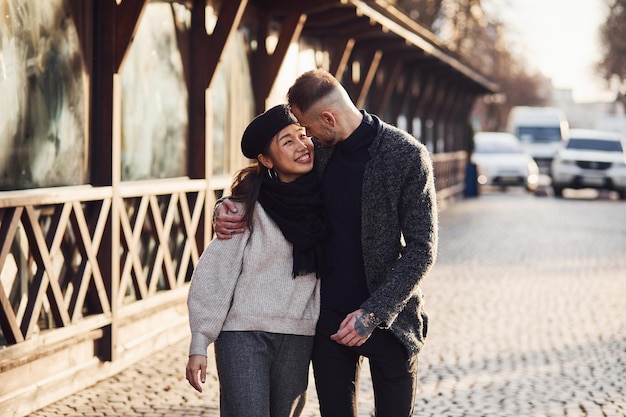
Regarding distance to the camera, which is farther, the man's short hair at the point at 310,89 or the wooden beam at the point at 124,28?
the wooden beam at the point at 124,28

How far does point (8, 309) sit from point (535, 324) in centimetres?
540

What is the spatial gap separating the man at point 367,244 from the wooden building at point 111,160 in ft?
9.75

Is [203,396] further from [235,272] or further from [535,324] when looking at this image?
[535,324]

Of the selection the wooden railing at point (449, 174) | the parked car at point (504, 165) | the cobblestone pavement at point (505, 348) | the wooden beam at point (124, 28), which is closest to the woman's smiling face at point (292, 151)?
the cobblestone pavement at point (505, 348)

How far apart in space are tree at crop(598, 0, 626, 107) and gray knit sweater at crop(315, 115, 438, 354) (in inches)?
2488

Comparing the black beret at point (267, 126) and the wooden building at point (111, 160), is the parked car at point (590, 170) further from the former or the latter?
the black beret at point (267, 126)

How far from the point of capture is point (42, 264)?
712cm

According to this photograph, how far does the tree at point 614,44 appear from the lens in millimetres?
65500

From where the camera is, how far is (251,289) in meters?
4.08

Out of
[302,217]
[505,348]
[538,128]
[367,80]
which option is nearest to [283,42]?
[505,348]

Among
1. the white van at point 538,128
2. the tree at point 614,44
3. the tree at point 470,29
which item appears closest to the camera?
the white van at point 538,128

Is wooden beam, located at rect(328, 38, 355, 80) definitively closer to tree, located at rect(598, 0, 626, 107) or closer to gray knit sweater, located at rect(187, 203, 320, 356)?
gray knit sweater, located at rect(187, 203, 320, 356)

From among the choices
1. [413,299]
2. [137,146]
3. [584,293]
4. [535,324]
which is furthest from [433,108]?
[413,299]

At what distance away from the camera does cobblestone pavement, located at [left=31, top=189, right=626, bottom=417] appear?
7.22 m
